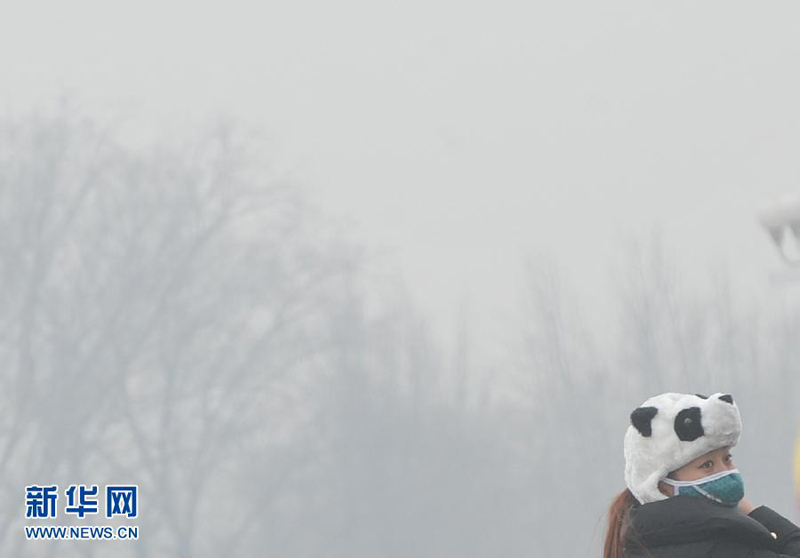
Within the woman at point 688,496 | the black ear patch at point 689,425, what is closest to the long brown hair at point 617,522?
the woman at point 688,496

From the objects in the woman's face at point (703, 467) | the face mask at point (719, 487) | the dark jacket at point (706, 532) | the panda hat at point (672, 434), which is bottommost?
the dark jacket at point (706, 532)

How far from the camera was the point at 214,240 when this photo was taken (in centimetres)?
2627

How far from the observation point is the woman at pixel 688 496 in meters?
1.62

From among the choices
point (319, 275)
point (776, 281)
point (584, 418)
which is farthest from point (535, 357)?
point (776, 281)

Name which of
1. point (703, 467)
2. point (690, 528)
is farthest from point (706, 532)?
point (703, 467)

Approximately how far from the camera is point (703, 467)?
1.75 metres

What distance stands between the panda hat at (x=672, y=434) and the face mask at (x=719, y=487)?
0.03 meters

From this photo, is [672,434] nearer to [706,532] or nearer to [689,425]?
[689,425]

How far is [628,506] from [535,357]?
2995cm

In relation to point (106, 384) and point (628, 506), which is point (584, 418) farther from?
point (628, 506)

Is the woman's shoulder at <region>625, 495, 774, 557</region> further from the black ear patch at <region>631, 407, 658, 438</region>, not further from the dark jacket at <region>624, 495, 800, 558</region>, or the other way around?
the black ear patch at <region>631, 407, 658, 438</region>

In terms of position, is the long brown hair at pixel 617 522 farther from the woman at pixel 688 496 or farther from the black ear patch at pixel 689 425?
the black ear patch at pixel 689 425

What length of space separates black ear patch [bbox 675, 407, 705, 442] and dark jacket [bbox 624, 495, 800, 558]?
79mm

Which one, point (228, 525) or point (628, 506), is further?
point (228, 525)
